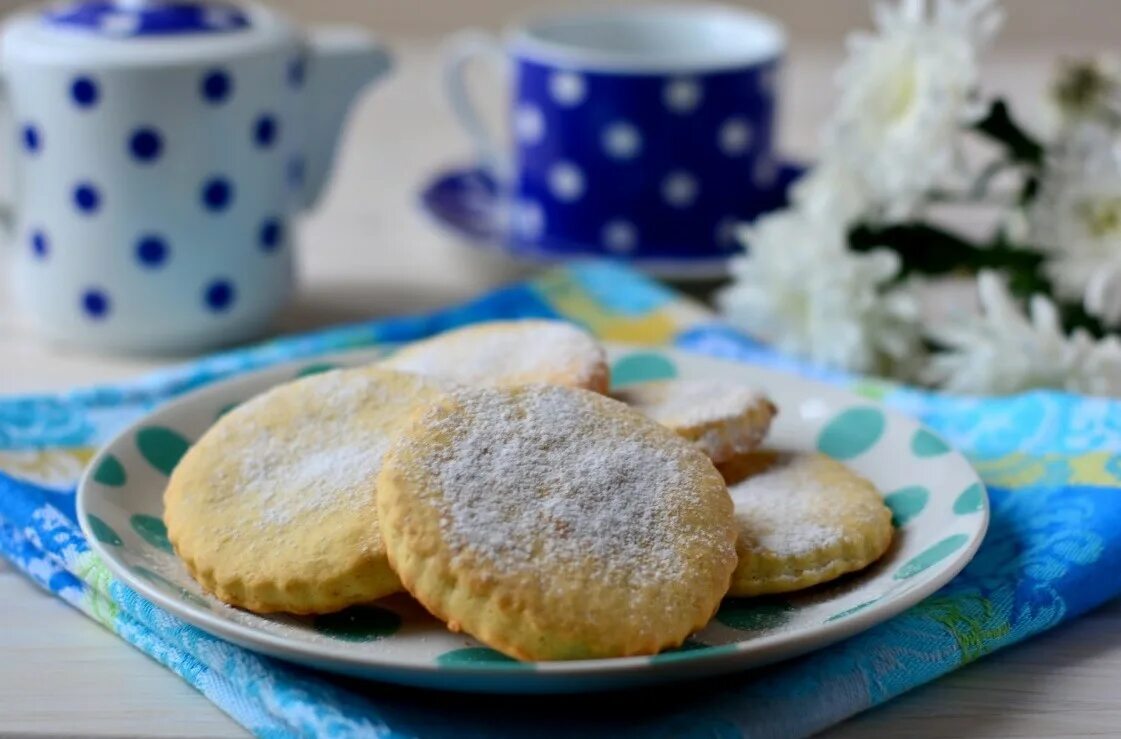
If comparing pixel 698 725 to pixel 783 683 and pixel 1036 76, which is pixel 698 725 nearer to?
pixel 783 683

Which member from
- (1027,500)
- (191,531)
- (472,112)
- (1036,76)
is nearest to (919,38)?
(1027,500)

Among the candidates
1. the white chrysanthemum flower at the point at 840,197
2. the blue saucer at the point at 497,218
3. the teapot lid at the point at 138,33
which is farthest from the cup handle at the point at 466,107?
the white chrysanthemum flower at the point at 840,197

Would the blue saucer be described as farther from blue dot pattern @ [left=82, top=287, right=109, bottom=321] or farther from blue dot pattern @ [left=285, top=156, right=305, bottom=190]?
blue dot pattern @ [left=82, top=287, right=109, bottom=321]

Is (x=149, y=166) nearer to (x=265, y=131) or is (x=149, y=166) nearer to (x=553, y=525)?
(x=265, y=131)

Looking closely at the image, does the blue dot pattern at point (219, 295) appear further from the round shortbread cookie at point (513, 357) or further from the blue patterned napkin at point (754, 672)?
the round shortbread cookie at point (513, 357)

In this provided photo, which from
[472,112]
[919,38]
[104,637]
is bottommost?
[104,637]

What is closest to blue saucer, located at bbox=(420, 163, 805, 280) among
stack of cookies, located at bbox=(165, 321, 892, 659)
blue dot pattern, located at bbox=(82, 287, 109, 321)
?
blue dot pattern, located at bbox=(82, 287, 109, 321)
